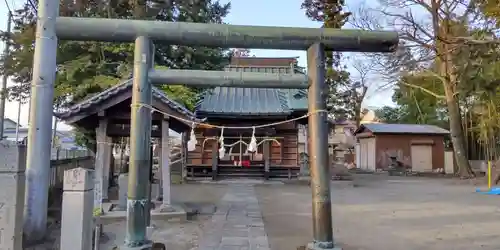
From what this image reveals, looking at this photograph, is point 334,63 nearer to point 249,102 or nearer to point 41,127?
point 249,102

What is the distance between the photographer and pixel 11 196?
3.96 meters

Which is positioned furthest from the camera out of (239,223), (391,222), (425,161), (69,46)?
(425,161)

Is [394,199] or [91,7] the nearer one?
[394,199]

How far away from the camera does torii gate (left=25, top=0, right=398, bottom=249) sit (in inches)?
200

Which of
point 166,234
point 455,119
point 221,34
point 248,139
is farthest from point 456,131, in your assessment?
point 221,34

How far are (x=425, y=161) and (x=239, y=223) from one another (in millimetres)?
24152

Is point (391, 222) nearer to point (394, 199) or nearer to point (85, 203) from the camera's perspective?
point (394, 199)

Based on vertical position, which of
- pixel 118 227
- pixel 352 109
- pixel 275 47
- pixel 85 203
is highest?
pixel 352 109

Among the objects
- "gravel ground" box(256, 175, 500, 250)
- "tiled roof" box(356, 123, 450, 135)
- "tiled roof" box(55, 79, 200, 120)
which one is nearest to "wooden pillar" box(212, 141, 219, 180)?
"gravel ground" box(256, 175, 500, 250)

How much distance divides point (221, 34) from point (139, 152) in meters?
1.86

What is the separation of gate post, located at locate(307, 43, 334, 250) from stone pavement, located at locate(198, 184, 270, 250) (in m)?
1.11

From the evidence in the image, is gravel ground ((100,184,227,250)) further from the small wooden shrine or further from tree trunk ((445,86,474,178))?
tree trunk ((445,86,474,178))

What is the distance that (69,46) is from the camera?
15508 millimetres

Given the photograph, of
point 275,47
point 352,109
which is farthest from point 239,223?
point 352,109
